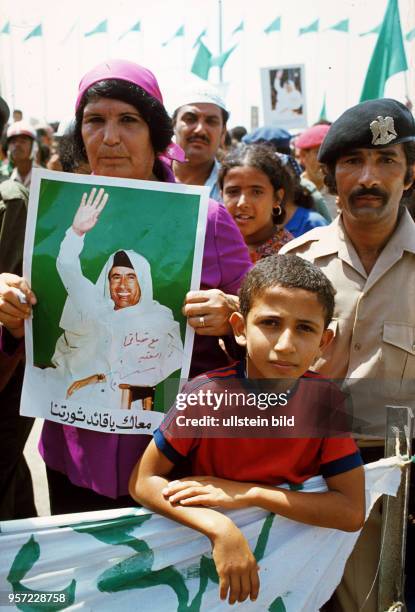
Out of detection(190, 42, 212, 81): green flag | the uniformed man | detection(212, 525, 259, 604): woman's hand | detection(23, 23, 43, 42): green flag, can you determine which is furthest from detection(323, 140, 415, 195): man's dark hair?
detection(23, 23, 43, 42): green flag

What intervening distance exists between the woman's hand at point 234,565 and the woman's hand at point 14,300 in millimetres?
759

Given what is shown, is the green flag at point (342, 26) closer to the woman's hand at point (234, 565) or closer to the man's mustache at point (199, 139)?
the man's mustache at point (199, 139)

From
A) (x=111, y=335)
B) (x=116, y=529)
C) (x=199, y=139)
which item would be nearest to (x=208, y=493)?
(x=116, y=529)

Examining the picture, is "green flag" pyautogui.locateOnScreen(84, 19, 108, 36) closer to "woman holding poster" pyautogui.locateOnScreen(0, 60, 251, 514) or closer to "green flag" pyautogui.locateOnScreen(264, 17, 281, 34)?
"green flag" pyautogui.locateOnScreen(264, 17, 281, 34)

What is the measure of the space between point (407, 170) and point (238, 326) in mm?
891

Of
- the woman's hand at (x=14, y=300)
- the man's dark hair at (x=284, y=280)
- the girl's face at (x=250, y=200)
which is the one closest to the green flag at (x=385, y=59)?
the girl's face at (x=250, y=200)

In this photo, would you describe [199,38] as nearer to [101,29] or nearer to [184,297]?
[101,29]

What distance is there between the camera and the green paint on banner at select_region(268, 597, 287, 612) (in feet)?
5.95

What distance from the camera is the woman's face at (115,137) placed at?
6.37 feet

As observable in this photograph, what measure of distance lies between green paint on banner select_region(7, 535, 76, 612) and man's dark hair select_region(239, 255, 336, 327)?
810 mm

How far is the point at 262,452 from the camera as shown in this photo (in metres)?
1.77

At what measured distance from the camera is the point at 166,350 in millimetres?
1892

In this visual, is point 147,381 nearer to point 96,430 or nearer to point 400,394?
point 96,430

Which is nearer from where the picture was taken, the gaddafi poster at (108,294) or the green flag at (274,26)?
the gaddafi poster at (108,294)
